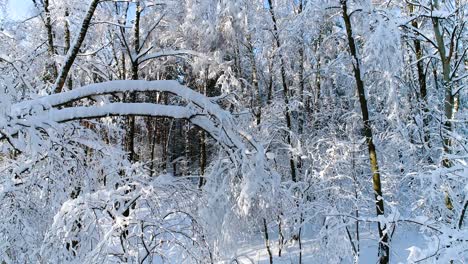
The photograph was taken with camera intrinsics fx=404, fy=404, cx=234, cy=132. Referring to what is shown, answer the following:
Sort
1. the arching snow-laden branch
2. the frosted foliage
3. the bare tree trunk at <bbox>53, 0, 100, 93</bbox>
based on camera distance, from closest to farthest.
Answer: the arching snow-laden branch < the bare tree trunk at <bbox>53, 0, 100, 93</bbox> < the frosted foliage

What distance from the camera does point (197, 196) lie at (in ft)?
10.6

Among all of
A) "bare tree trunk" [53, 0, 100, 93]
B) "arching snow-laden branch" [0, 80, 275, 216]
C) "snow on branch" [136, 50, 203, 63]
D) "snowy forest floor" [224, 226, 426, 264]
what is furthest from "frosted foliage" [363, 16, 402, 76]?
"snowy forest floor" [224, 226, 426, 264]

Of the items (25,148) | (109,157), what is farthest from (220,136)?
(25,148)

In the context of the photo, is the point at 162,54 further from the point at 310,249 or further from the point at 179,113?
the point at 310,249

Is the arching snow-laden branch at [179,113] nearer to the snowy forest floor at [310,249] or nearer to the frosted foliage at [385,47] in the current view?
the frosted foliage at [385,47]

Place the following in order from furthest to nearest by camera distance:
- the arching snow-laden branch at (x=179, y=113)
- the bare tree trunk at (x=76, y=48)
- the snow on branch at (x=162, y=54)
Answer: the snow on branch at (x=162, y=54), the bare tree trunk at (x=76, y=48), the arching snow-laden branch at (x=179, y=113)

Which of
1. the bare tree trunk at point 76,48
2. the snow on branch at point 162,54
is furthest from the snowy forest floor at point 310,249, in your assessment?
the bare tree trunk at point 76,48

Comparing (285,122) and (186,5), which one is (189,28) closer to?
(186,5)

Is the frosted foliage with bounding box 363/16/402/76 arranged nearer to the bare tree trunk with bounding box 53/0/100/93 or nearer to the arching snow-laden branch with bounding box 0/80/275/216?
the arching snow-laden branch with bounding box 0/80/275/216

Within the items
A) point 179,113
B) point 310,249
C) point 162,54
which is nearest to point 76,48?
point 179,113

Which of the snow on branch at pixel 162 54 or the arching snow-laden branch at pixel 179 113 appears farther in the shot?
the snow on branch at pixel 162 54

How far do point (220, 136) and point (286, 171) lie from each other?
37.3ft

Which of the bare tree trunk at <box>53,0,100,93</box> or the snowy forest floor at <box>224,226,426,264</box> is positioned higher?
the bare tree trunk at <box>53,0,100,93</box>

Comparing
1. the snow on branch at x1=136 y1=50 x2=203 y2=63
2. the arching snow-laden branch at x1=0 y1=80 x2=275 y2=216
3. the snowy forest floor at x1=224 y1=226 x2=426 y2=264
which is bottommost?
the snowy forest floor at x1=224 y1=226 x2=426 y2=264
